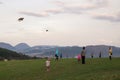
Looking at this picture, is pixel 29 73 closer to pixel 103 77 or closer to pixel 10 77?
pixel 10 77

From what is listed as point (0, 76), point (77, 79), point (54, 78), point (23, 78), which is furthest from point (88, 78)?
point (0, 76)

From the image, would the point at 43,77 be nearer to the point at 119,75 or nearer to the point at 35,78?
the point at 35,78

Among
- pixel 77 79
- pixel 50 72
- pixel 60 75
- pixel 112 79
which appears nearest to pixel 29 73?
pixel 50 72

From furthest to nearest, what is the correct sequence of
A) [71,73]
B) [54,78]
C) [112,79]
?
[71,73] < [54,78] < [112,79]

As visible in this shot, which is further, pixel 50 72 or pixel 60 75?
pixel 50 72

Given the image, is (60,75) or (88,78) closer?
(88,78)

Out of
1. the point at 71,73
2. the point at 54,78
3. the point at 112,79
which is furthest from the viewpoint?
the point at 71,73

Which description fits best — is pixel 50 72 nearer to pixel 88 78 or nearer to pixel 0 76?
pixel 0 76

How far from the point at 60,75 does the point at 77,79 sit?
5.46 meters

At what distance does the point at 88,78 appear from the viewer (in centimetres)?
3834

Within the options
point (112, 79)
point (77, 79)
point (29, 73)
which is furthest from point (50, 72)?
point (112, 79)

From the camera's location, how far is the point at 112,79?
36.8m

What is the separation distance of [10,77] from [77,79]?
10.6 meters

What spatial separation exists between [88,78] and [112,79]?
110 inches
